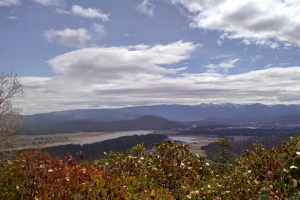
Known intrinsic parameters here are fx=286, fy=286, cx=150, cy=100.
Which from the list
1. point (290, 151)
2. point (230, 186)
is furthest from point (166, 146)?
point (290, 151)

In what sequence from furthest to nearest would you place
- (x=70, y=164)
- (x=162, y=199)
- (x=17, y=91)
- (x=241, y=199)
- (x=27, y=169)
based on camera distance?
1. (x=17, y=91)
2. (x=70, y=164)
3. (x=27, y=169)
4. (x=162, y=199)
5. (x=241, y=199)

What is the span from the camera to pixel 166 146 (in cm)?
1327

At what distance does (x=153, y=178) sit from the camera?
12.3 m

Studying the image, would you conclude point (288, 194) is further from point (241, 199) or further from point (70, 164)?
point (70, 164)

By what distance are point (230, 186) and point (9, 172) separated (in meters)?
7.72

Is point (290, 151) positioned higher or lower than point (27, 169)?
higher

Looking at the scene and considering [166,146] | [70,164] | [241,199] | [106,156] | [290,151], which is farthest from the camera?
[106,156]

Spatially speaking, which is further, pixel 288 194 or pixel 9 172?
pixel 9 172

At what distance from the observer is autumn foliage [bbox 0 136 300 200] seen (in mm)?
5749

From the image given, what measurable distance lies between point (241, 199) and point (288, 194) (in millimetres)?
2733

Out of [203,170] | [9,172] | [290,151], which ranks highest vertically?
[290,151]

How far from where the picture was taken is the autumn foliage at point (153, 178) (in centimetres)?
575

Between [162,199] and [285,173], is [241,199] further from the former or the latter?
[285,173]

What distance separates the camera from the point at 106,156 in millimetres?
17609
